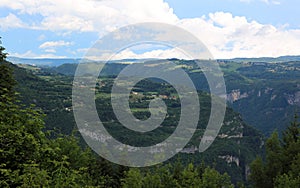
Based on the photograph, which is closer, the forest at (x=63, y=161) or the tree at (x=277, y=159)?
the forest at (x=63, y=161)

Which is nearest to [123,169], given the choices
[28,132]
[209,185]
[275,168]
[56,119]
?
[209,185]

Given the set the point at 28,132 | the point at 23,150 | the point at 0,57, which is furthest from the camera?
the point at 0,57

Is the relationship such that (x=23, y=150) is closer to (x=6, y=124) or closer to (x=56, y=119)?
(x=6, y=124)

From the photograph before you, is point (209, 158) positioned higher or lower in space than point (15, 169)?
lower

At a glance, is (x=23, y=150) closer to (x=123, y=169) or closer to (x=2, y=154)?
(x=2, y=154)

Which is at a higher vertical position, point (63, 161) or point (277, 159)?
point (63, 161)

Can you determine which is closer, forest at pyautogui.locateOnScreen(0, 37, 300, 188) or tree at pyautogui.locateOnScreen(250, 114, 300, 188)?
forest at pyautogui.locateOnScreen(0, 37, 300, 188)

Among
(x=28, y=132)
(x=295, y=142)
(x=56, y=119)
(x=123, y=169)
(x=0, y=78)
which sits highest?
(x=0, y=78)

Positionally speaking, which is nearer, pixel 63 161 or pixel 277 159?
pixel 63 161

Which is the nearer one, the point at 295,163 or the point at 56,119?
the point at 295,163

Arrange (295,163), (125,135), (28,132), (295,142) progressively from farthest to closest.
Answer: (125,135) < (295,142) < (295,163) < (28,132)
